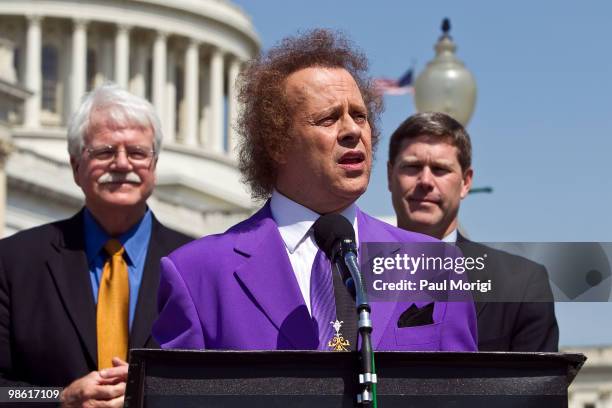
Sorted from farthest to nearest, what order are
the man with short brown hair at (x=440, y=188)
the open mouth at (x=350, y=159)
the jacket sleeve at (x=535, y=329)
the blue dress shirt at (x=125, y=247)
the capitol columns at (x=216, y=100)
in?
the capitol columns at (x=216, y=100)
the blue dress shirt at (x=125, y=247)
the man with short brown hair at (x=440, y=188)
the jacket sleeve at (x=535, y=329)
the open mouth at (x=350, y=159)

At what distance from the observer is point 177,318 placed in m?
6.06

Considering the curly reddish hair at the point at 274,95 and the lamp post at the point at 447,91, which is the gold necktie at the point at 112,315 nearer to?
the curly reddish hair at the point at 274,95

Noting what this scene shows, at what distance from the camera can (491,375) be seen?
16.6ft

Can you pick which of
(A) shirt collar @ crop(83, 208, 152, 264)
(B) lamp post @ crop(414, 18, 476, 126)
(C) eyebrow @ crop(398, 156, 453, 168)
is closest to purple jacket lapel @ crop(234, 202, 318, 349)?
(A) shirt collar @ crop(83, 208, 152, 264)

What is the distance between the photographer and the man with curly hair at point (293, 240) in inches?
233

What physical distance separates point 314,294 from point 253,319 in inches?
8.7

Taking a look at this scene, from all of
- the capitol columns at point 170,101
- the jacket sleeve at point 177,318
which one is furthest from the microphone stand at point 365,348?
the capitol columns at point 170,101

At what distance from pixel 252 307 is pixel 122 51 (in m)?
93.9

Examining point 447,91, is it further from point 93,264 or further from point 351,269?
point 351,269

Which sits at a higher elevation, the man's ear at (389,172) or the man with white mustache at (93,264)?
the man's ear at (389,172)

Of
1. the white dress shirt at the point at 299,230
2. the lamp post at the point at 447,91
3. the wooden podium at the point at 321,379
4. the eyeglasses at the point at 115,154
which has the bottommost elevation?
the wooden podium at the point at 321,379

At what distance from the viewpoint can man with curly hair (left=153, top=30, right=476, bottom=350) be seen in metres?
5.92

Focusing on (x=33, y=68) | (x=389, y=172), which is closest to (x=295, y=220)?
(x=389, y=172)

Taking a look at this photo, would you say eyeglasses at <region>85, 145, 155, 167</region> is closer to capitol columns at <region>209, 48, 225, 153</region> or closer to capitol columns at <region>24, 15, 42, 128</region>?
capitol columns at <region>24, 15, 42, 128</region>
